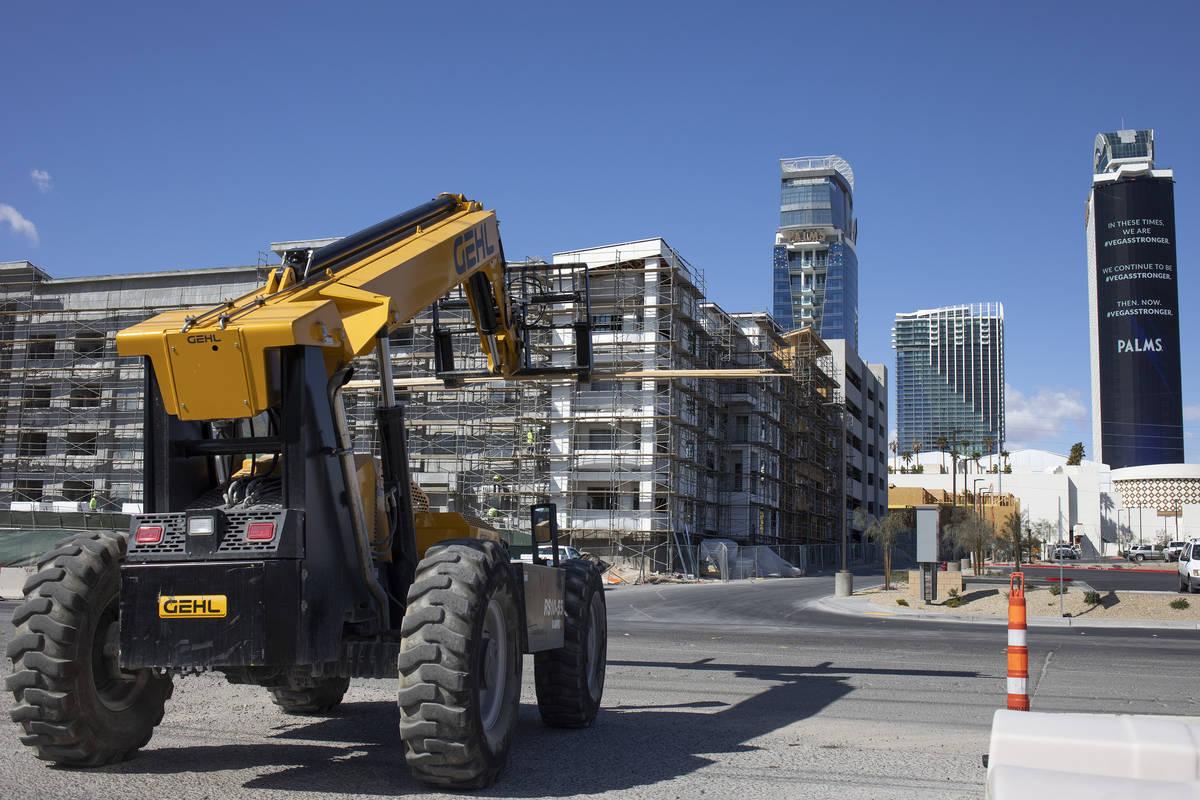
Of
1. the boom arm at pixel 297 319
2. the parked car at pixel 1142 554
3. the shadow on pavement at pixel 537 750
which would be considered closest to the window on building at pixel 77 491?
the shadow on pavement at pixel 537 750

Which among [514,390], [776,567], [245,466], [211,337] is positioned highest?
[514,390]

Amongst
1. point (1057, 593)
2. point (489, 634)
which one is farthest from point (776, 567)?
point (489, 634)

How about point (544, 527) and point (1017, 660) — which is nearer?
point (1017, 660)

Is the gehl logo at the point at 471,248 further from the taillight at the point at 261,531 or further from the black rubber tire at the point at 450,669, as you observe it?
the taillight at the point at 261,531

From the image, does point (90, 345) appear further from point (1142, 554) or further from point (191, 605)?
point (1142, 554)

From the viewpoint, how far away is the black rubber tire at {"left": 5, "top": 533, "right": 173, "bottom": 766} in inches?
248

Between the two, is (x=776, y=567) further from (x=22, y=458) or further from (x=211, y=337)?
(x=211, y=337)

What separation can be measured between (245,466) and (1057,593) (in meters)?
27.0

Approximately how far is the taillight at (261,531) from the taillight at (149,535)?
1.89 feet

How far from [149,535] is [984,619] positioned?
2440 centimetres

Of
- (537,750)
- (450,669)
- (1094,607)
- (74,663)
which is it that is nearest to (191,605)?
(74,663)

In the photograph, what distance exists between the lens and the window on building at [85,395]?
2345 inches

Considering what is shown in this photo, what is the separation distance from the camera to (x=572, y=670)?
28.7 ft

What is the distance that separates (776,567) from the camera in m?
58.2
